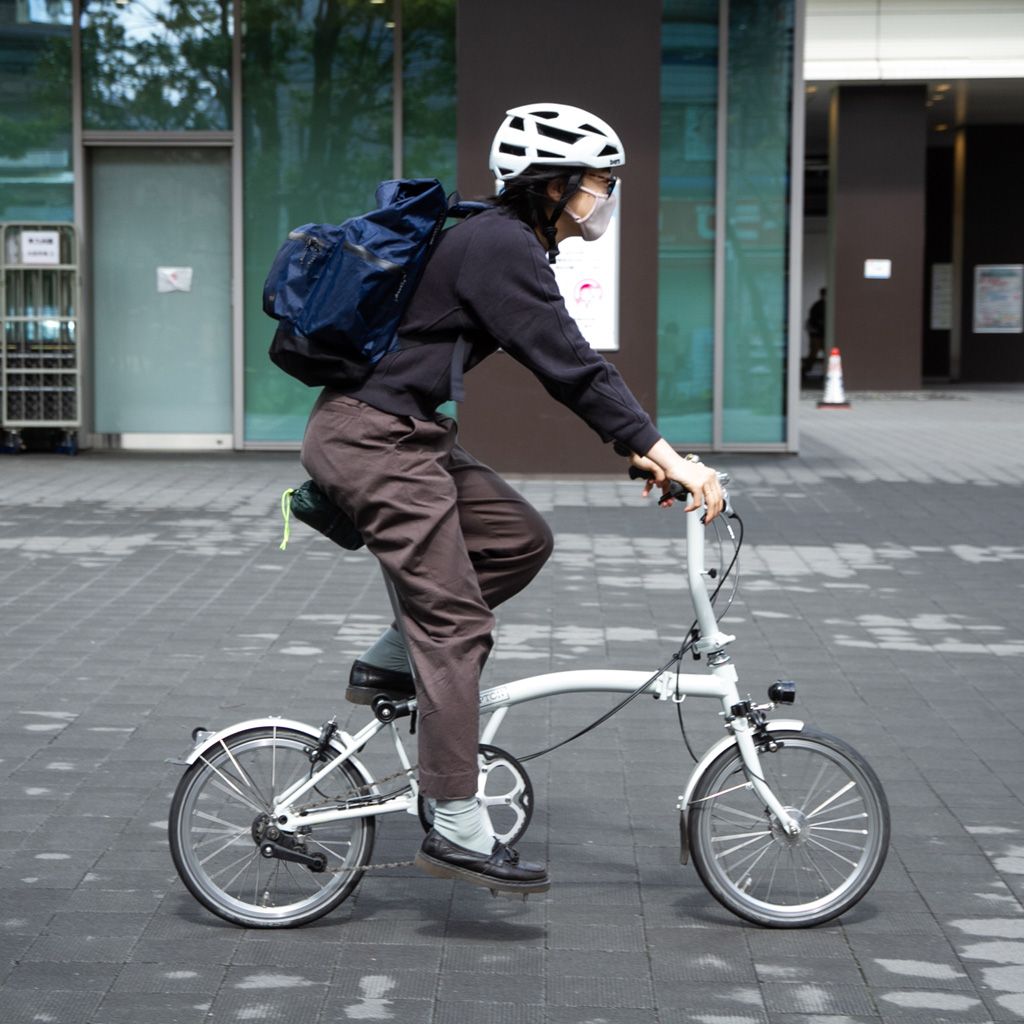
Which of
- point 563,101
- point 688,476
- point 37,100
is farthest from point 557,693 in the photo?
point 37,100

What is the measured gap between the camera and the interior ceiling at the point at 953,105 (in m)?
24.9

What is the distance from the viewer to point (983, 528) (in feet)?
35.1

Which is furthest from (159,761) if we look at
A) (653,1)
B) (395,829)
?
(653,1)

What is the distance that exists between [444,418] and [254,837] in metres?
1.02

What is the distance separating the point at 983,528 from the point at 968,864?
655 centimetres

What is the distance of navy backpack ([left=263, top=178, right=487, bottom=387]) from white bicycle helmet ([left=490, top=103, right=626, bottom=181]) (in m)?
0.17

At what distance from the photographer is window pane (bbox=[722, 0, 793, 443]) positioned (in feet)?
46.3

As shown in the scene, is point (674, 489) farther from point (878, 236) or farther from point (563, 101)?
point (878, 236)

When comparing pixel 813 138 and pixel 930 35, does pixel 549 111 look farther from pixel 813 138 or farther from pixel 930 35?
pixel 813 138

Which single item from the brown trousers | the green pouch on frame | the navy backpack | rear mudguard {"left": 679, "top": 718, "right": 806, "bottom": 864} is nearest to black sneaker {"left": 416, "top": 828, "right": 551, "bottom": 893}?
the brown trousers

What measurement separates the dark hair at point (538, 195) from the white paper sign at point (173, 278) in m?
11.1

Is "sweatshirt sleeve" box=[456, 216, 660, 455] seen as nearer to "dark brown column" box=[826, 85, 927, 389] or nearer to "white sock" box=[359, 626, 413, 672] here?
"white sock" box=[359, 626, 413, 672]

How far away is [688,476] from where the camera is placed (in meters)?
3.63

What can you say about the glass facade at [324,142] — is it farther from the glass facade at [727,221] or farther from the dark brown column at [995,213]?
the dark brown column at [995,213]
